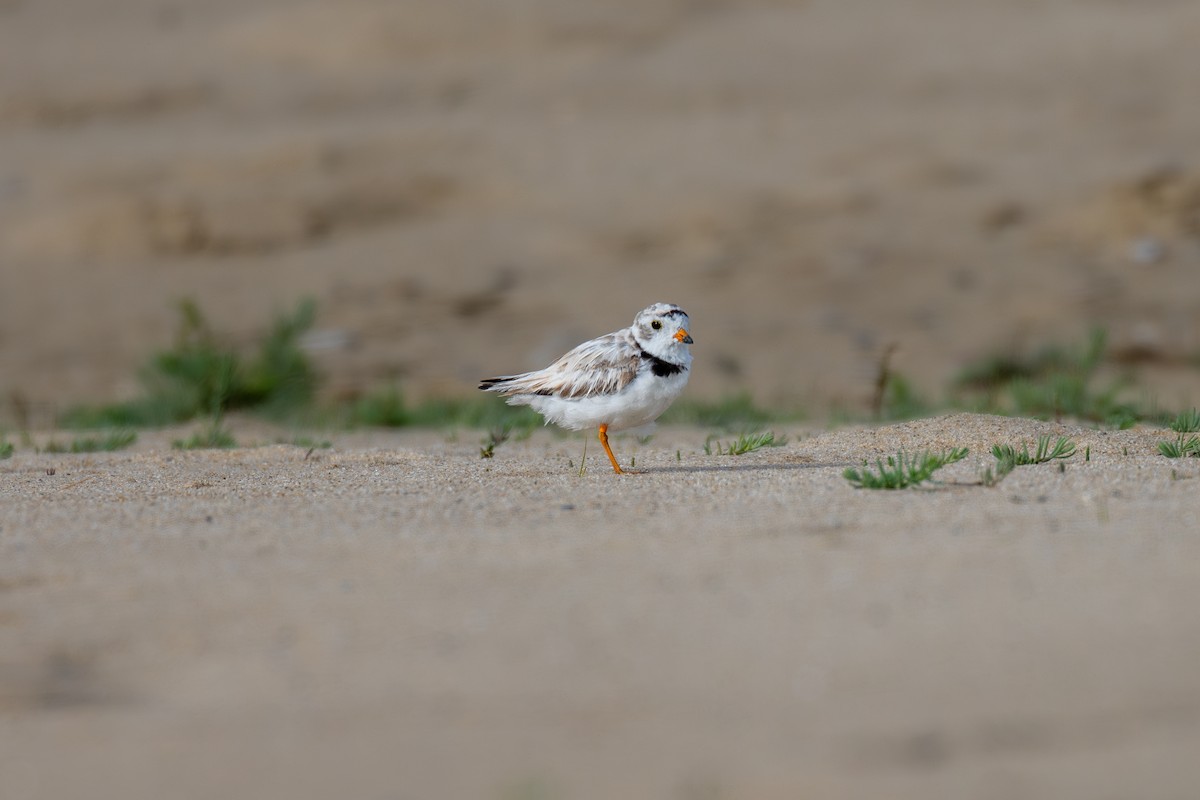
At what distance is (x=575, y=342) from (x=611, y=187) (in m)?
3.42

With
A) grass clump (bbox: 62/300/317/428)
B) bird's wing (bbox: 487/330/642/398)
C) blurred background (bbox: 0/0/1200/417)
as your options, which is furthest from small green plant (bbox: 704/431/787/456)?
grass clump (bbox: 62/300/317/428)

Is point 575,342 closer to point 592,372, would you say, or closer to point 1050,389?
point 1050,389

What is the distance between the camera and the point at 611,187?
14156mm

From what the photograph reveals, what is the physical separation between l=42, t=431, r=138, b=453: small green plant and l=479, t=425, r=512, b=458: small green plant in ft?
5.62

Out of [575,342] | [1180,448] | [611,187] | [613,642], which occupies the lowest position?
[613,642]

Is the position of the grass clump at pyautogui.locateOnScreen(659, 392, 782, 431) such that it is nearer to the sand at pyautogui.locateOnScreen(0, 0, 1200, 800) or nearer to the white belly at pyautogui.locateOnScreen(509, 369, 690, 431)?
the sand at pyautogui.locateOnScreen(0, 0, 1200, 800)

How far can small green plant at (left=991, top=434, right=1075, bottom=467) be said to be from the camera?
520cm

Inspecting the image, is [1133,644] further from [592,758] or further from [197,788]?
[197,788]

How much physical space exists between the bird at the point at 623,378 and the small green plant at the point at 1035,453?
1.15 m

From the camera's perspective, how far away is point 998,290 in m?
12.1

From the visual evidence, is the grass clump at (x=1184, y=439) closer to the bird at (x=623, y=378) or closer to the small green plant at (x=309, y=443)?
the bird at (x=623, y=378)

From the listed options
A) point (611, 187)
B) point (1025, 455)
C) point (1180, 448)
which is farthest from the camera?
point (611, 187)

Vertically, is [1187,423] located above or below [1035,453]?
above

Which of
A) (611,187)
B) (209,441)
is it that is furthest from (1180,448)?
(611,187)
